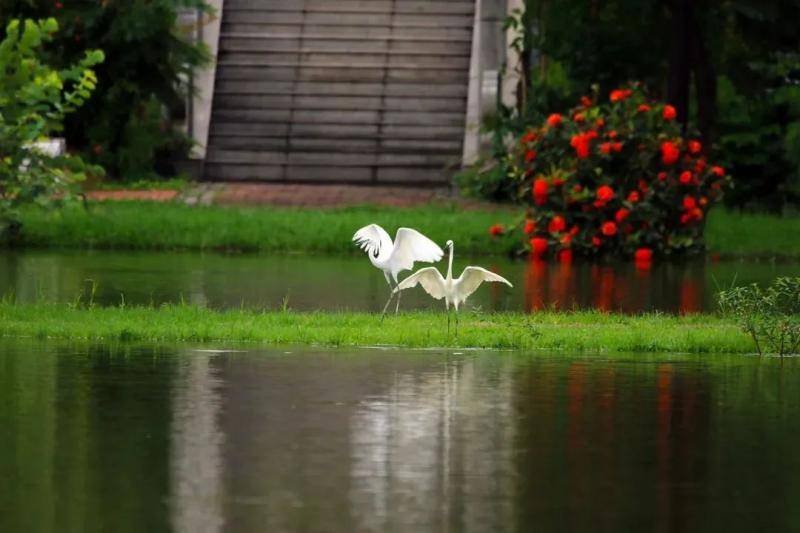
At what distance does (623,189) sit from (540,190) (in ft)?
3.43

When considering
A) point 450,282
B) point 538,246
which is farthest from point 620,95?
point 450,282

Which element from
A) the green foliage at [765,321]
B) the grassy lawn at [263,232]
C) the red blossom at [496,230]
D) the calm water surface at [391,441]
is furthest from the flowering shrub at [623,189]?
the calm water surface at [391,441]

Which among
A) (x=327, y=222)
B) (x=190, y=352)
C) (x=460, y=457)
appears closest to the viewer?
(x=460, y=457)

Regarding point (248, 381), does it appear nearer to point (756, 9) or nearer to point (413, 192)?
point (756, 9)

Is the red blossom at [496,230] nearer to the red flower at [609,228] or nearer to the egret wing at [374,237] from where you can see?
the red flower at [609,228]

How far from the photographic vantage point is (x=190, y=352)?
1662 centimetres

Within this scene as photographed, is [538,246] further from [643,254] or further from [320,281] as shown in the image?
[320,281]

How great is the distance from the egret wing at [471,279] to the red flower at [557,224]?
923cm

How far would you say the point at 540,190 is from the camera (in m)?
27.3

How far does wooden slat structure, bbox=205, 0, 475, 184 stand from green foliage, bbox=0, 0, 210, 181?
1196 millimetres

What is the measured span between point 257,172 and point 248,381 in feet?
65.8

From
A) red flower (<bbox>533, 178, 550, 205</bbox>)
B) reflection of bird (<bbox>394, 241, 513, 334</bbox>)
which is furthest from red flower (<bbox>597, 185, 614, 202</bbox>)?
reflection of bird (<bbox>394, 241, 513, 334</bbox>)

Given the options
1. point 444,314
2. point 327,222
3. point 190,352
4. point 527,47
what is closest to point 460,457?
point 190,352

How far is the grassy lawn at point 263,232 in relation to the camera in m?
27.7
